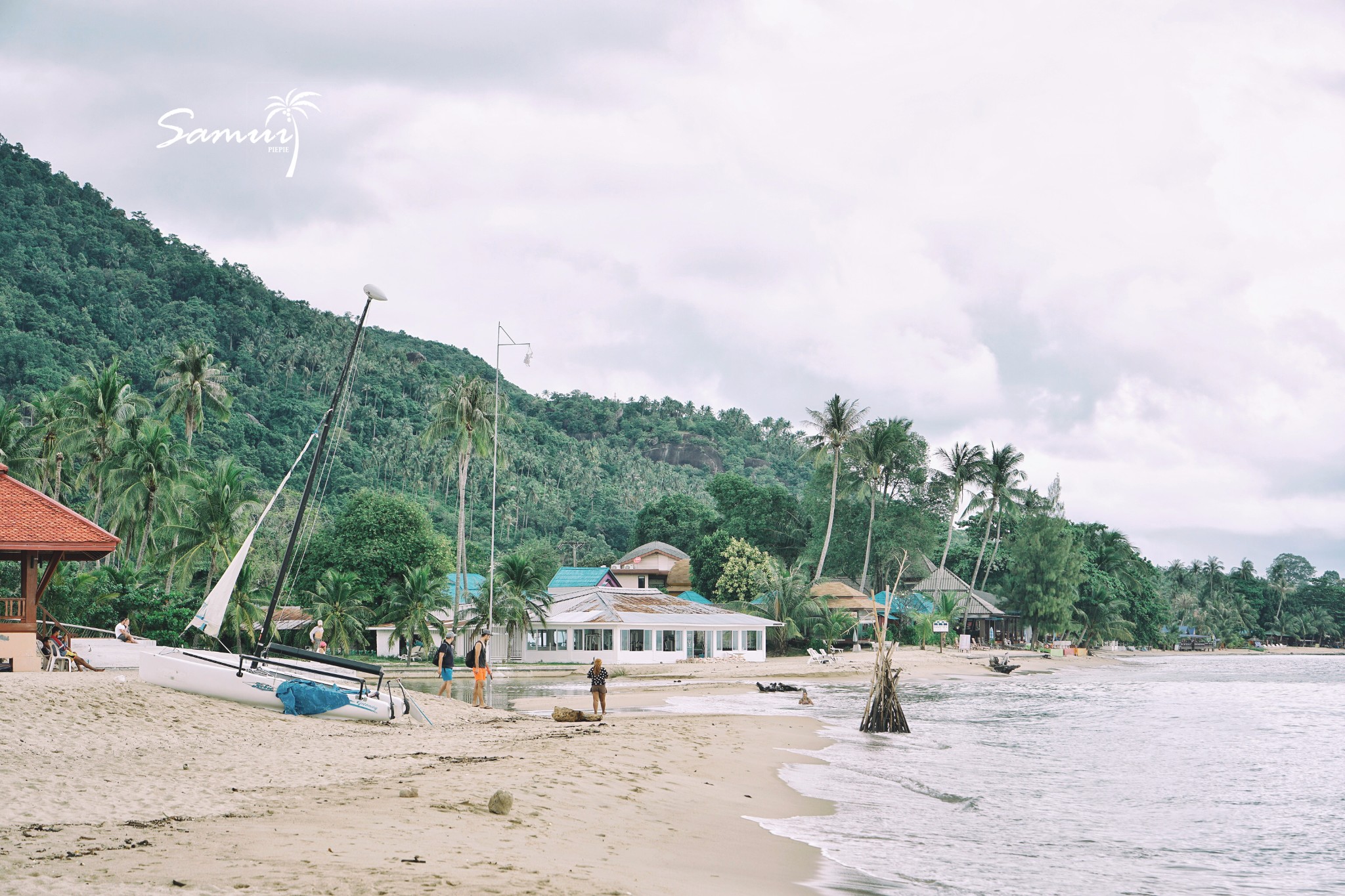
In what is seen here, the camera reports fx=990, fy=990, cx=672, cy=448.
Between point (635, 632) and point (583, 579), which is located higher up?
point (583, 579)

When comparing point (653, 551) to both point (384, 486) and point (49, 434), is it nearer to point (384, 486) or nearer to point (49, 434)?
point (384, 486)

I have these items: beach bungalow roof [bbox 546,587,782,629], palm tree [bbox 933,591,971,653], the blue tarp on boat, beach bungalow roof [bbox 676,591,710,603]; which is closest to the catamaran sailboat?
the blue tarp on boat

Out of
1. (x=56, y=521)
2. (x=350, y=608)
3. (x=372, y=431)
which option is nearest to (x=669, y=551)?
(x=372, y=431)

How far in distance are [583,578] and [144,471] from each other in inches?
1573

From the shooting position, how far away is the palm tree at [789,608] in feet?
200

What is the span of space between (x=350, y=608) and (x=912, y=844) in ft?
136

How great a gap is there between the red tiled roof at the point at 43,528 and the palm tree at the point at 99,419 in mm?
22128

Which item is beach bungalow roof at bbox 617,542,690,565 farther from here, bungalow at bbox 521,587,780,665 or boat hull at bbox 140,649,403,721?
boat hull at bbox 140,649,403,721

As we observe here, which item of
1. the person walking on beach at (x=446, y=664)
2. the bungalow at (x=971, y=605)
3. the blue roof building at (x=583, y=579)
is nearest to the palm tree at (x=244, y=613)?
the person walking on beach at (x=446, y=664)

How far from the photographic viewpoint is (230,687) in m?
19.1

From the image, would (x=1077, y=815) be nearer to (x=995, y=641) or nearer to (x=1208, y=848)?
(x=1208, y=848)

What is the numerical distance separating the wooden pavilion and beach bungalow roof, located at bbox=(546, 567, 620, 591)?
52.9 meters

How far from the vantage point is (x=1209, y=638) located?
403ft

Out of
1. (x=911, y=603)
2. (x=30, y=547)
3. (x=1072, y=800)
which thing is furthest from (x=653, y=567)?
(x=1072, y=800)
